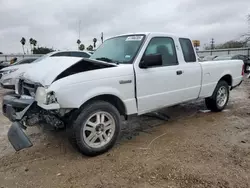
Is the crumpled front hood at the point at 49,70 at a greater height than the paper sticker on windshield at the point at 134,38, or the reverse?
the paper sticker on windshield at the point at 134,38

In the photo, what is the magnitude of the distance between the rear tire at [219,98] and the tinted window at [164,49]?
6.06 feet

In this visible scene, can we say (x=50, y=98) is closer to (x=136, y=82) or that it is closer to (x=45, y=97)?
(x=45, y=97)

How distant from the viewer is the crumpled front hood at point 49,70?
3.35 m

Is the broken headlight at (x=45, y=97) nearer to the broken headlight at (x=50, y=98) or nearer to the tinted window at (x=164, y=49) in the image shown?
the broken headlight at (x=50, y=98)

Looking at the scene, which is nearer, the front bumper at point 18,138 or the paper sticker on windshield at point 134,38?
the front bumper at point 18,138

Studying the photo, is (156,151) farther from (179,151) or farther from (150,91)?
(150,91)

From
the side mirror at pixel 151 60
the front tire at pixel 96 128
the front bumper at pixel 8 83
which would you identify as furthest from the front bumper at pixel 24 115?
the front bumper at pixel 8 83

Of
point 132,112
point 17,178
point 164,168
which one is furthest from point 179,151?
point 17,178

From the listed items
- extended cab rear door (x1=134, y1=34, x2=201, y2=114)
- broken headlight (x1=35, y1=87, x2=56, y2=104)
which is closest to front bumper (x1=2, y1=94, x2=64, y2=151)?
broken headlight (x1=35, y1=87, x2=56, y2=104)

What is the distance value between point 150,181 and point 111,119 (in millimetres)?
1210

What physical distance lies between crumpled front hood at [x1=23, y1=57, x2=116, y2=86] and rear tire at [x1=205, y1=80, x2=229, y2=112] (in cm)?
360

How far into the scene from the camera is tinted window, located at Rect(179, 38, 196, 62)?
5081mm

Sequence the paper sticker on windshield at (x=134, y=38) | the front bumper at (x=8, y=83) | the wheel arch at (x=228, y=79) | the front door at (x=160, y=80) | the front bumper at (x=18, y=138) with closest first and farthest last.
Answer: the front bumper at (x=18, y=138), the front door at (x=160, y=80), the paper sticker on windshield at (x=134, y=38), the wheel arch at (x=228, y=79), the front bumper at (x=8, y=83)

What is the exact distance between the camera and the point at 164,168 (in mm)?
3221
